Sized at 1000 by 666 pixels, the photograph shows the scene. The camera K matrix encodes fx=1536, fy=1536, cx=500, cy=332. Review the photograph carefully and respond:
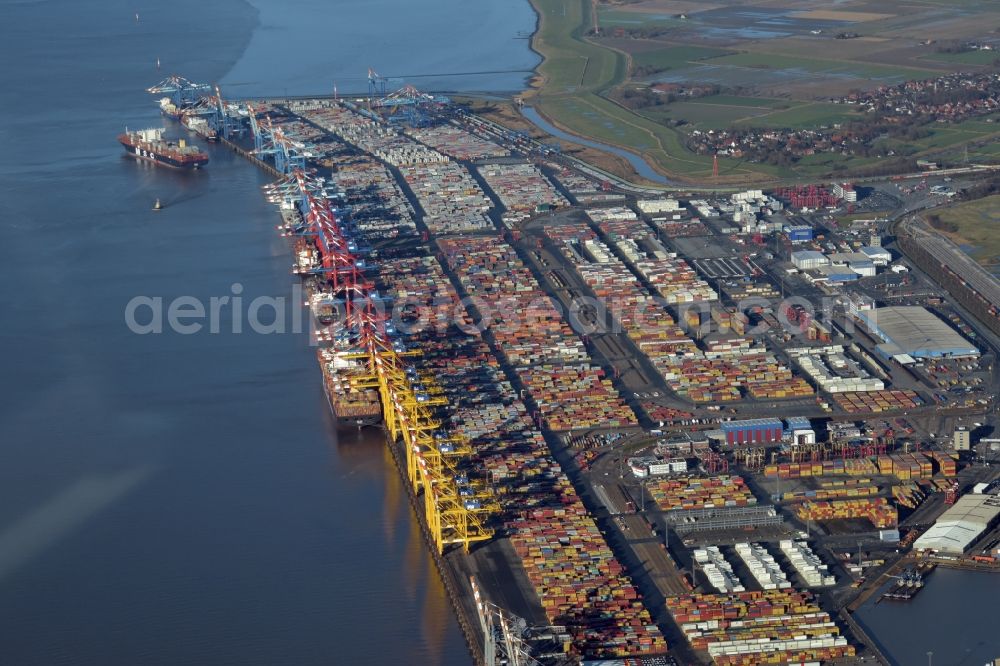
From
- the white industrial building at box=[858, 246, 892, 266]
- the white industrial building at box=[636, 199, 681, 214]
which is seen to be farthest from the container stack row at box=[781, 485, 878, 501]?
the white industrial building at box=[636, 199, 681, 214]

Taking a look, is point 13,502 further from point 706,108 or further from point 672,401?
point 706,108

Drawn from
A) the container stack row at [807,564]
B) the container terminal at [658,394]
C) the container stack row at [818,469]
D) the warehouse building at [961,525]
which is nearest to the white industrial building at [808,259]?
the container terminal at [658,394]

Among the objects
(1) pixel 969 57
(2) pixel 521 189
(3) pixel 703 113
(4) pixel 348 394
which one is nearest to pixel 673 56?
(3) pixel 703 113

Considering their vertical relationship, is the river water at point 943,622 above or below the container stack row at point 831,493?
below

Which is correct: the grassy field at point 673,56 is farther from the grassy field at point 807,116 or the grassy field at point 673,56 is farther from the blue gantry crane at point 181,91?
the blue gantry crane at point 181,91

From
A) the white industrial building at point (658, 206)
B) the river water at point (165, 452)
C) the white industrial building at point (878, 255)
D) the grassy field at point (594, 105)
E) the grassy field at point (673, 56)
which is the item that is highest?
the grassy field at point (673, 56)

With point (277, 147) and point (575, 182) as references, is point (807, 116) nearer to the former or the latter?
point (575, 182)

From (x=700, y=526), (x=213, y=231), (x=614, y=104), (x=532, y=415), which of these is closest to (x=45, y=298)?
(x=213, y=231)
